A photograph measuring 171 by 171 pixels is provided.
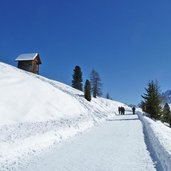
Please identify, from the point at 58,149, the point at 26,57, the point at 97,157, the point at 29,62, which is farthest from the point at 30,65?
the point at 97,157

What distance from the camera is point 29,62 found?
6556cm

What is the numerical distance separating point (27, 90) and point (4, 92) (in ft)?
13.5

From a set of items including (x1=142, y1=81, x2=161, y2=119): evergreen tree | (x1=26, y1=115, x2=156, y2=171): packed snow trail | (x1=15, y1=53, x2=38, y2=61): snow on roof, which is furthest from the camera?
(x1=15, y1=53, x2=38, y2=61): snow on roof

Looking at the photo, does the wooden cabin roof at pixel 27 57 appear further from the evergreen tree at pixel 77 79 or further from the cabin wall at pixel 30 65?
the evergreen tree at pixel 77 79

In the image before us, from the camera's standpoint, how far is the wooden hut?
6519 cm

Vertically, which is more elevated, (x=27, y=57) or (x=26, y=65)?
(x=27, y=57)

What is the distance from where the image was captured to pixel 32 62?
65.2 meters

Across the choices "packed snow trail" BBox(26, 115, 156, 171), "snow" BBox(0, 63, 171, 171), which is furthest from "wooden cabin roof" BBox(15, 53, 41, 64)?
"packed snow trail" BBox(26, 115, 156, 171)

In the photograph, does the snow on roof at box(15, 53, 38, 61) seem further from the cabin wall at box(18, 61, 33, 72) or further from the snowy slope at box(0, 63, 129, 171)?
the snowy slope at box(0, 63, 129, 171)

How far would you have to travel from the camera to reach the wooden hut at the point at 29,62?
2566 inches

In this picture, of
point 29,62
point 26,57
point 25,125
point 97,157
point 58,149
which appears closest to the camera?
point 97,157

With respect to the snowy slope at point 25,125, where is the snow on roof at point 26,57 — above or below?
above

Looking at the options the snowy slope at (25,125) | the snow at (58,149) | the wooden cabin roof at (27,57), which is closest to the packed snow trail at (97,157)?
the snow at (58,149)

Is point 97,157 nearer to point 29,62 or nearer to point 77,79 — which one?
point 29,62
